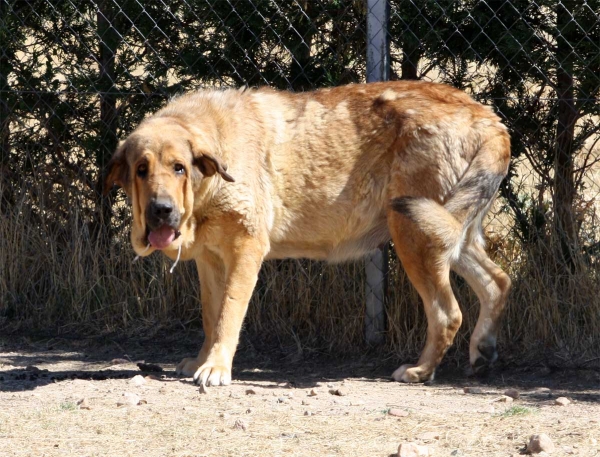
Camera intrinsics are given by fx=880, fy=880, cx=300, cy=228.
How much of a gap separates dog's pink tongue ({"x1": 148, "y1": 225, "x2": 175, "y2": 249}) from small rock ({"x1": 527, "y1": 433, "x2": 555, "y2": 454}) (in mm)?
2411

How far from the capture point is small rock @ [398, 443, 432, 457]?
3.79 metres

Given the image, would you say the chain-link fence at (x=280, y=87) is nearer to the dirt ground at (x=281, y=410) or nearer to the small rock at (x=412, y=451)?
the dirt ground at (x=281, y=410)

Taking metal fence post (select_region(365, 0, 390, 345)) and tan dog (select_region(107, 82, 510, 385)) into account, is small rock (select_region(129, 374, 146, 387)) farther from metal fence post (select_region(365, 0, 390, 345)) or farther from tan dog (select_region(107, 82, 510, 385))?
metal fence post (select_region(365, 0, 390, 345))

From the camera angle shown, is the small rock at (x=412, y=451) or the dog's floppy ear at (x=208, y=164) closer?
the small rock at (x=412, y=451)

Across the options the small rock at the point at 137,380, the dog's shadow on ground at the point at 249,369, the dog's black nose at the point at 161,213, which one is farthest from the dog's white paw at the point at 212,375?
the dog's black nose at the point at 161,213

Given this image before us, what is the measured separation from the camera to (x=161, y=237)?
5258mm

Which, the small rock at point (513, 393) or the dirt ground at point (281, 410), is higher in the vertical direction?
the small rock at point (513, 393)

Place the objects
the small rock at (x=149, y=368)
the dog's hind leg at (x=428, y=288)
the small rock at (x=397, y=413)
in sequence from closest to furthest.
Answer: the small rock at (x=397, y=413), the dog's hind leg at (x=428, y=288), the small rock at (x=149, y=368)

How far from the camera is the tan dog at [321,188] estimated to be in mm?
5363

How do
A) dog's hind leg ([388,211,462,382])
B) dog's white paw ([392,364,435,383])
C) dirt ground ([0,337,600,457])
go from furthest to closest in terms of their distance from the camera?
dog's white paw ([392,364,435,383]) → dog's hind leg ([388,211,462,382]) → dirt ground ([0,337,600,457])

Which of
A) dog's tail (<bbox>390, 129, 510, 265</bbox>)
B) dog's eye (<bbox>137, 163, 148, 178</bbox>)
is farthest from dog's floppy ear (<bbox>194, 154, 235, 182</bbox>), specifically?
dog's tail (<bbox>390, 129, 510, 265</bbox>)

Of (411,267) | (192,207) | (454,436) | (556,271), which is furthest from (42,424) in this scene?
(556,271)

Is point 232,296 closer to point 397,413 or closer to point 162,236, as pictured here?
point 162,236

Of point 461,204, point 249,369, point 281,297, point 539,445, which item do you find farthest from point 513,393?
point 281,297
